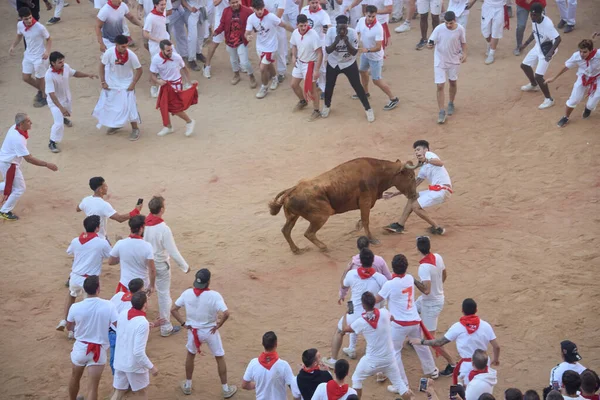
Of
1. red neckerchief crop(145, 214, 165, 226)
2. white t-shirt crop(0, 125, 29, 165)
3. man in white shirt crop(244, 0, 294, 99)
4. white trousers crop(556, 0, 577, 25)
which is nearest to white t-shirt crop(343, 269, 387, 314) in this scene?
red neckerchief crop(145, 214, 165, 226)

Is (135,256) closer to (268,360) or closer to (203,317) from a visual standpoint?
(203,317)

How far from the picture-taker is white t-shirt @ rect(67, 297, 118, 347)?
924cm

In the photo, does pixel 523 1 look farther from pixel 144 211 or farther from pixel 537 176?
pixel 144 211

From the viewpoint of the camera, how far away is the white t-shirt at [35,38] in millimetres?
17109

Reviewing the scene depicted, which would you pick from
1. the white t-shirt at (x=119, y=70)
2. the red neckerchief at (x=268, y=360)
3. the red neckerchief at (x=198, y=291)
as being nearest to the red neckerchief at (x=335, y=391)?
the red neckerchief at (x=268, y=360)

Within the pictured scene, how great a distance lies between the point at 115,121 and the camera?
16.6m

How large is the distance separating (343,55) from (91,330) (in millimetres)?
8610

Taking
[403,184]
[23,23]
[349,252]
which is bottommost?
[349,252]

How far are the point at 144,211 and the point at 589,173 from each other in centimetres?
755

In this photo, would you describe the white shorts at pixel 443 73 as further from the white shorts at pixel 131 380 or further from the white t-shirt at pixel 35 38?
the white shorts at pixel 131 380

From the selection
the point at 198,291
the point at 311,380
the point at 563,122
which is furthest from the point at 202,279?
the point at 563,122

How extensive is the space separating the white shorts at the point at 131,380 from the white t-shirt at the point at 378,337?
7.76 feet

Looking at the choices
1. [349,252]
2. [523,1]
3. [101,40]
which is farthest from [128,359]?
[523,1]

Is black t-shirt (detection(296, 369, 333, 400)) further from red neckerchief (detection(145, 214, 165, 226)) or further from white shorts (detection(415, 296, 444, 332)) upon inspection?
red neckerchief (detection(145, 214, 165, 226))
